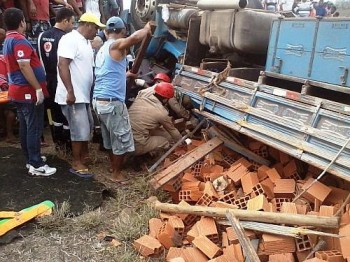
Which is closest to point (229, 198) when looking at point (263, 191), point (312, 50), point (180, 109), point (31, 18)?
point (263, 191)

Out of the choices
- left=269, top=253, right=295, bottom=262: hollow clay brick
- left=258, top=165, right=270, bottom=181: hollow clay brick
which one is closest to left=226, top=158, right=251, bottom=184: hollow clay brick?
left=258, top=165, right=270, bottom=181: hollow clay brick

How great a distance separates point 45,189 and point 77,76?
49.9 inches

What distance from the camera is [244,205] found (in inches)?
145

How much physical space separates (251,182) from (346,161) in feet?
3.50

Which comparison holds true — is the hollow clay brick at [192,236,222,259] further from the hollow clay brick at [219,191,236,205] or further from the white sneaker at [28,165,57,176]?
the white sneaker at [28,165,57,176]

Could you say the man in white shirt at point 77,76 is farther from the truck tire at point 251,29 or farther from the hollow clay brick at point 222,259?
the hollow clay brick at point 222,259

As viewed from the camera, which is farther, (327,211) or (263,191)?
(263,191)

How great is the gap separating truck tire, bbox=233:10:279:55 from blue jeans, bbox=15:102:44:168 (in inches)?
92.2

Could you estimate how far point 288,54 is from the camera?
3.98 metres

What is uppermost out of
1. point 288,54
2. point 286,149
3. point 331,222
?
point 288,54

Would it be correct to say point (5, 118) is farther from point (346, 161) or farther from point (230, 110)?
point (346, 161)

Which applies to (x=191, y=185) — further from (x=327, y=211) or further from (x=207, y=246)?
(x=327, y=211)

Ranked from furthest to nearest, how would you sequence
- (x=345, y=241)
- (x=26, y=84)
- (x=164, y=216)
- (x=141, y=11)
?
(x=141, y=11) → (x=26, y=84) → (x=164, y=216) → (x=345, y=241)

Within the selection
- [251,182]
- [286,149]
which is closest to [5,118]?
[251,182]
